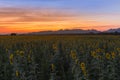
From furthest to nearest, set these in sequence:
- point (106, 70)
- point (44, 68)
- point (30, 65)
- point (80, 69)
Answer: point (44, 68) < point (30, 65) < point (106, 70) < point (80, 69)

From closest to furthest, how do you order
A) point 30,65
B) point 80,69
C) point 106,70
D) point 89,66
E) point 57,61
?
point 80,69
point 106,70
point 30,65
point 89,66
point 57,61

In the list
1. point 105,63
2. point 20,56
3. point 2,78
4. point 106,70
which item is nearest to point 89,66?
point 105,63

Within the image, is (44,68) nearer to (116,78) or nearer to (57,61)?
(57,61)

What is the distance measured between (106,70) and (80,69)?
3.03 ft

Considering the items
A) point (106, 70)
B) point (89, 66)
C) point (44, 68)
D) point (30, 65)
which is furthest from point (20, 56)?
point (106, 70)

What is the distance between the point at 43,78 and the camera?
390 inches

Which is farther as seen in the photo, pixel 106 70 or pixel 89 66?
pixel 89 66

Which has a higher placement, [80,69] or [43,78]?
[80,69]

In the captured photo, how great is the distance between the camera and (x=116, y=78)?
7.91 m

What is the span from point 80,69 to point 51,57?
4708mm

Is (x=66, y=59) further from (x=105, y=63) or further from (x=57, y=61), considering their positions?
(x=105, y=63)

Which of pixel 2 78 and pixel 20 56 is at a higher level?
pixel 20 56

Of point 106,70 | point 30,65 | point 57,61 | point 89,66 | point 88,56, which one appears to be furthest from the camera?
point 57,61

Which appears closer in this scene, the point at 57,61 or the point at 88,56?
the point at 88,56
